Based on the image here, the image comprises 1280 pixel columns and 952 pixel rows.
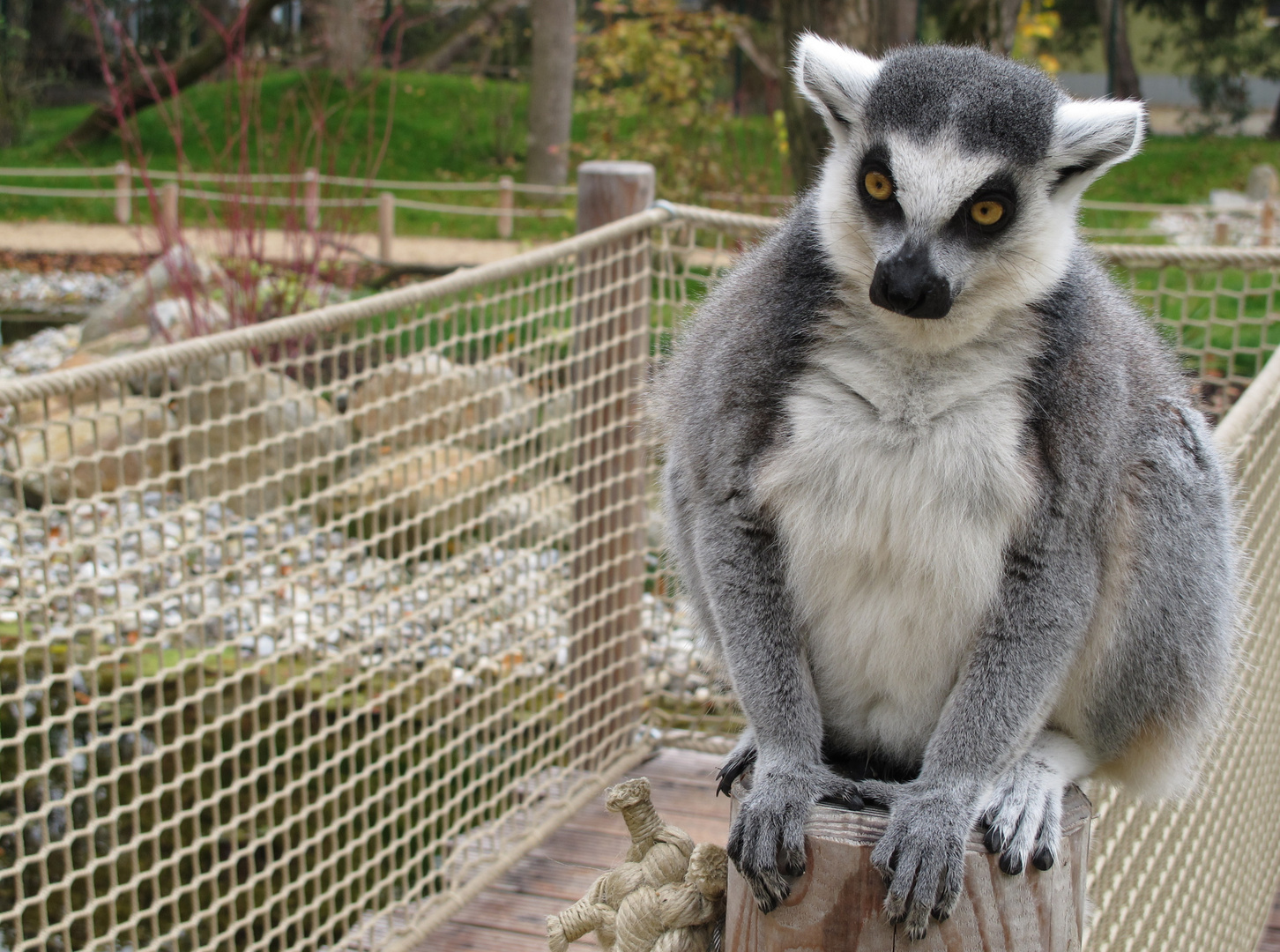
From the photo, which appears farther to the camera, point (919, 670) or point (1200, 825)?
point (1200, 825)

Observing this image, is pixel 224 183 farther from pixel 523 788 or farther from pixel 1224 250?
pixel 1224 250

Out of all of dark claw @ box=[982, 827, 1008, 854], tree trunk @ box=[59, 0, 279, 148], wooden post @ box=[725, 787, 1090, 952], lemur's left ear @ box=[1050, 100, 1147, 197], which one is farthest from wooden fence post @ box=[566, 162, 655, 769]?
tree trunk @ box=[59, 0, 279, 148]

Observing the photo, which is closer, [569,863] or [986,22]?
[569,863]

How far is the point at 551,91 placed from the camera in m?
15.4

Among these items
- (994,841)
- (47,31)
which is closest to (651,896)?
(994,841)

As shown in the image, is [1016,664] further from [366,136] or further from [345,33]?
[345,33]

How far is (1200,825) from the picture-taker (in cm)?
252

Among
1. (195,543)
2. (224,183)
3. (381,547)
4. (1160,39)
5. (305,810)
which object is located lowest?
(381,547)

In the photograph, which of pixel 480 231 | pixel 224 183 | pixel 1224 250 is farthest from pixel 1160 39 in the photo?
pixel 1224 250

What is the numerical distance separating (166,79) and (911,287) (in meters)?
16.1

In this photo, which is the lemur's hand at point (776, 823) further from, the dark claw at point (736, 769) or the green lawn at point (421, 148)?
the green lawn at point (421, 148)

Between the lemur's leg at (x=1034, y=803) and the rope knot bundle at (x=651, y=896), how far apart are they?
14.3 inches

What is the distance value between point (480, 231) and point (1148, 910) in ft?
43.0

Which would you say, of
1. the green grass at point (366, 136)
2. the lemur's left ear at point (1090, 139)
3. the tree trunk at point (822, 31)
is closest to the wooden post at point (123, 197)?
the green grass at point (366, 136)
